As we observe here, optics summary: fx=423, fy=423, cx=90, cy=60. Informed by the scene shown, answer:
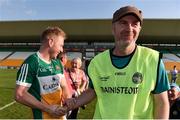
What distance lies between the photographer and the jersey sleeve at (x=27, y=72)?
450 cm

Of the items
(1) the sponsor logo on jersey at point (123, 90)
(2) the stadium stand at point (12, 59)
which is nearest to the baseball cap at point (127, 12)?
(1) the sponsor logo on jersey at point (123, 90)

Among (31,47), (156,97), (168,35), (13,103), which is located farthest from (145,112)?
(31,47)

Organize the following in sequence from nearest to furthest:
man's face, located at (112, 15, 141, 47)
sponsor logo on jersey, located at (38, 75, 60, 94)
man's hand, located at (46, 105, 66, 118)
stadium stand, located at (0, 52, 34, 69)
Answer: man's face, located at (112, 15, 141, 47) → man's hand, located at (46, 105, 66, 118) → sponsor logo on jersey, located at (38, 75, 60, 94) → stadium stand, located at (0, 52, 34, 69)

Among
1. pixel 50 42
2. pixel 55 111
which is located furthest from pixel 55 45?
pixel 55 111

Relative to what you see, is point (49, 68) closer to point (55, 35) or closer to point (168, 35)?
point (55, 35)

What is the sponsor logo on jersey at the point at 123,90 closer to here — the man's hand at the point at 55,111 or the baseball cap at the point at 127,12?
the baseball cap at the point at 127,12

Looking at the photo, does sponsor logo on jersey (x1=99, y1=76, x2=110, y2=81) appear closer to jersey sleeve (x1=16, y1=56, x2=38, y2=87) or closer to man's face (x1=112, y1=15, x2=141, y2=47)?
man's face (x1=112, y1=15, x2=141, y2=47)

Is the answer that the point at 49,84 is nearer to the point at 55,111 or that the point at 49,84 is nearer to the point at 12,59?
the point at 55,111

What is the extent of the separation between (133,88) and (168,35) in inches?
1343

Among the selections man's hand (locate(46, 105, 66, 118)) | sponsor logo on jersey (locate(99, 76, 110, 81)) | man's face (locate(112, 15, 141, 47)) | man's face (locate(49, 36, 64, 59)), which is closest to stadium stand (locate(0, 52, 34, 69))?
man's face (locate(49, 36, 64, 59))

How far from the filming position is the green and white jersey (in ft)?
14.9

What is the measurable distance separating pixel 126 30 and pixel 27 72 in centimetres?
178

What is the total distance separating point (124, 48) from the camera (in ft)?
10.2

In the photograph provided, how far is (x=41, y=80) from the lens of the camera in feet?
15.1
